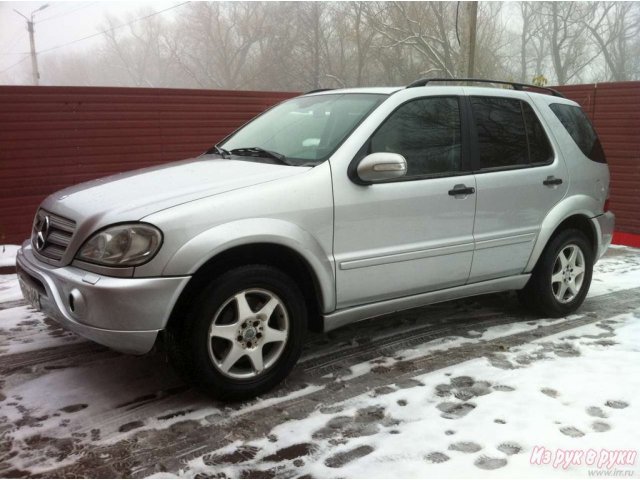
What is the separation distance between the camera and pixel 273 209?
10.2ft

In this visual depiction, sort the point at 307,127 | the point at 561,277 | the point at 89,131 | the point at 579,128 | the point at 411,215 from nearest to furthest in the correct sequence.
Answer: the point at 411,215 → the point at 307,127 → the point at 561,277 → the point at 579,128 → the point at 89,131

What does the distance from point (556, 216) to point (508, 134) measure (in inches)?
29.1

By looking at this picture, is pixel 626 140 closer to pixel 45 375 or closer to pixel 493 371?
pixel 493 371

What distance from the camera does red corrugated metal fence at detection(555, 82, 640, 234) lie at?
8.77 meters

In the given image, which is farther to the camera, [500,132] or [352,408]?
[500,132]

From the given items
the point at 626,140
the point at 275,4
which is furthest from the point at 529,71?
the point at 626,140

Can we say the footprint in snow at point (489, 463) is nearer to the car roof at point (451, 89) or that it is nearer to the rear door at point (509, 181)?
the rear door at point (509, 181)

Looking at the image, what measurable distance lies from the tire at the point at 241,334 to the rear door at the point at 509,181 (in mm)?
1500

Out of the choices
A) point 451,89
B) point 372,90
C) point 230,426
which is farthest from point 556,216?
point 230,426

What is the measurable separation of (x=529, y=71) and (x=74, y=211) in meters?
40.3

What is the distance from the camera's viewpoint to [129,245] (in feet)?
9.10

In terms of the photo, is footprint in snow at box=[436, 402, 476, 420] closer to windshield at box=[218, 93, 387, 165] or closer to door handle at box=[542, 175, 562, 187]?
windshield at box=[218, 93, 387, 165]

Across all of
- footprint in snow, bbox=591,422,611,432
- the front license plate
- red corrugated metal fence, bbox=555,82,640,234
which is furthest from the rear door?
red corrugated metal fence, bbox=555,82,640,234

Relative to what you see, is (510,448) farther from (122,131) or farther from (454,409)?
(122,131)
